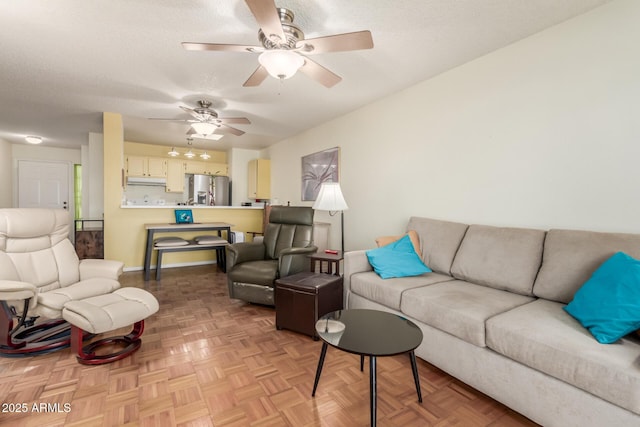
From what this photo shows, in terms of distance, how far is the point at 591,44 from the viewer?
1.88 metres

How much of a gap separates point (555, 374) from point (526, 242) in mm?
964

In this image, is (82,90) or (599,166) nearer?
(599,166)

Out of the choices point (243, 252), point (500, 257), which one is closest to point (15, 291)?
point (243, 252)

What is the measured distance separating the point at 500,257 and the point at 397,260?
0.76 m

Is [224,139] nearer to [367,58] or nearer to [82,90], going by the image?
[82,90]

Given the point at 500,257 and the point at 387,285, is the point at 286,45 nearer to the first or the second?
the point at 387,285

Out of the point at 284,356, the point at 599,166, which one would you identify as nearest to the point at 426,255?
the point at 599,166

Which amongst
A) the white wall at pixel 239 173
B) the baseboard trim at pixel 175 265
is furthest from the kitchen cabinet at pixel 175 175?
the baseboard trim at pixel 175 265

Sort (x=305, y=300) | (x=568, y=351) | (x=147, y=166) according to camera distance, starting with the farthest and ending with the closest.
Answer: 1. (x=147, y=166)
2. (x=305, y=300)
3. (x=568, y=351)

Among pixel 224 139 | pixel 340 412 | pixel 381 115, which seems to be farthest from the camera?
pixel 224 139

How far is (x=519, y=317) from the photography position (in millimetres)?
1553

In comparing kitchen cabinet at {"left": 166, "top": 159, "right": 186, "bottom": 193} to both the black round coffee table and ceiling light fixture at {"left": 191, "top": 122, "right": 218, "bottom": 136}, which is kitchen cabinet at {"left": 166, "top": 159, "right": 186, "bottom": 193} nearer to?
ceiling light fixture at {"left": 191, "top": 122, "right": 218, "bottom": 136}

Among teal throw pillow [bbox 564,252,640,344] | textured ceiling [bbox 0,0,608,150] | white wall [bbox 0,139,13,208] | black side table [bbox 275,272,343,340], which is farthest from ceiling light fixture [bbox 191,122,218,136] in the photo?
white wall [bbox 0,139,13,208]

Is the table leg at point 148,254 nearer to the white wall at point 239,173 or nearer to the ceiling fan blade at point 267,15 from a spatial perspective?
the white wall at point 239,173
